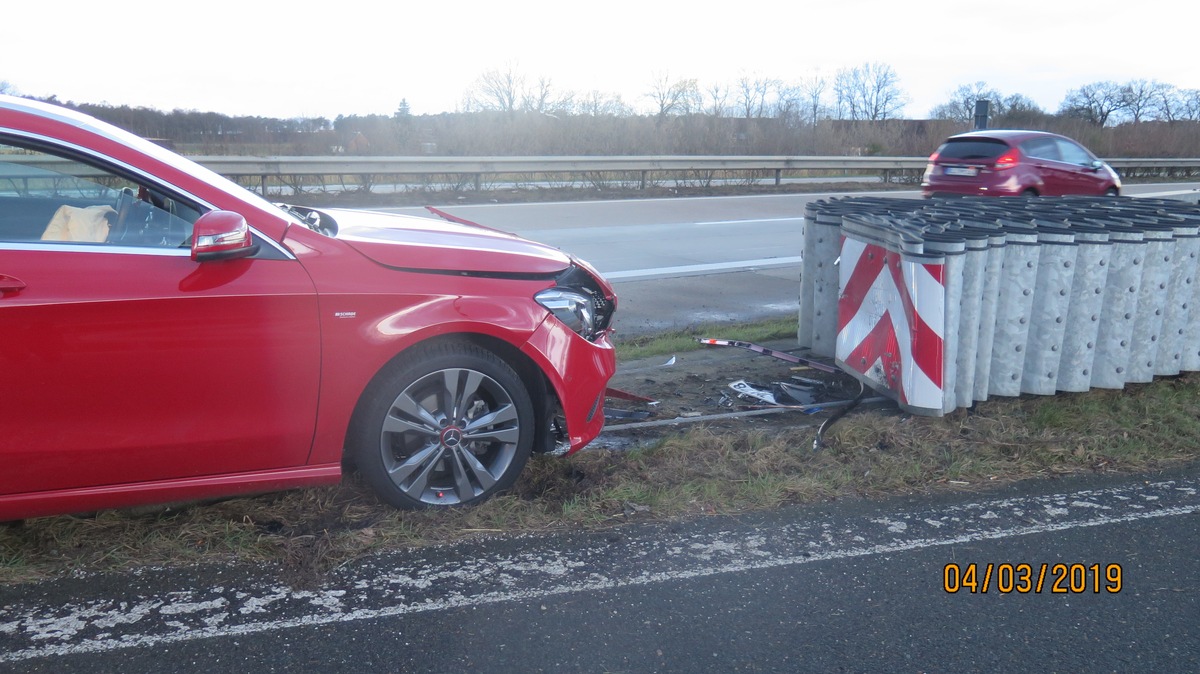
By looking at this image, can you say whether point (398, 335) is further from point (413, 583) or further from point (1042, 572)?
point (1042, 572)

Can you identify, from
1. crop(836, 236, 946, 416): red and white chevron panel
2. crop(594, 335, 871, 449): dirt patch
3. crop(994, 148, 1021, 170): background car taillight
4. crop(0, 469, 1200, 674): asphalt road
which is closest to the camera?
crop(0, 469, 1200, 674): asphalt road

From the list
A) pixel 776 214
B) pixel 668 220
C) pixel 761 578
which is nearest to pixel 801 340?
pixel 761 578

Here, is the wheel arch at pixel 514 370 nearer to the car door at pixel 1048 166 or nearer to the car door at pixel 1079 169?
the car door at pixel 1048 166

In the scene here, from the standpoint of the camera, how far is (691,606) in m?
3.47

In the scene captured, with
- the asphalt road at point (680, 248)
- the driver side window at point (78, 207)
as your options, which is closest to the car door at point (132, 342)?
the driver side window at point (78, 207)

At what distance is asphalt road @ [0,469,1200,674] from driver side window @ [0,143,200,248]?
1287mm

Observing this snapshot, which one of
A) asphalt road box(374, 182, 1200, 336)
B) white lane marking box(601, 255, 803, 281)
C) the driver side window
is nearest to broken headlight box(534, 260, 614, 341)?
the driver side window

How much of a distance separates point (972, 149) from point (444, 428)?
1325 cm

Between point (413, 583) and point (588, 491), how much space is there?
1.07 m

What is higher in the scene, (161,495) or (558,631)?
(161,495)

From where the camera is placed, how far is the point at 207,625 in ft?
10.7

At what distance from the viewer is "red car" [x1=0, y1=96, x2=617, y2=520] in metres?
3.51

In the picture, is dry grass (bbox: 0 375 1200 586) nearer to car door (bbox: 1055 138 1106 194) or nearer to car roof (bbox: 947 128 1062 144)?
car roof (bbox: 947 128 1062 144)

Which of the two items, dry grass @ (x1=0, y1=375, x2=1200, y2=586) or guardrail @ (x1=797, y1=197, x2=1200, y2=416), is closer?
dry grass @ (x1=0, y1=375, x2=1200, y2=586)
